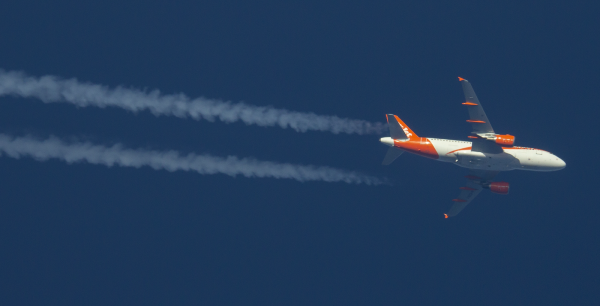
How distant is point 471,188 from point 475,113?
319 inches

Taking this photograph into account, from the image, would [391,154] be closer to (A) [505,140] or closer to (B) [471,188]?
(A) [505,140]

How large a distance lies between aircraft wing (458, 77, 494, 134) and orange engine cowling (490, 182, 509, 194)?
18.1ft

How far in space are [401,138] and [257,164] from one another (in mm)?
11997

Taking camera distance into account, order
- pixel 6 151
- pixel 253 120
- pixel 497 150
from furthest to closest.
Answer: pixel 253 120, pixel 497 150, pixel 6 151

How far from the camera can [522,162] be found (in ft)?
150

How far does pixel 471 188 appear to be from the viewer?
50.3 metres

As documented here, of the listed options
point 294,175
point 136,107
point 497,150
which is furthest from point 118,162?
point 497,150

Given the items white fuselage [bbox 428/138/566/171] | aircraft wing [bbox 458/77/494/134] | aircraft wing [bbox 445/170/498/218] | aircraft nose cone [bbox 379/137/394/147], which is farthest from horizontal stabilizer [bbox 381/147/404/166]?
aircraft wing [bbox 445/170/498/218]

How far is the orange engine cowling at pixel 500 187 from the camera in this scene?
48531 mm

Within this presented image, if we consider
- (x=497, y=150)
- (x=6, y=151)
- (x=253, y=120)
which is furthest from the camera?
(x=253, y=120)

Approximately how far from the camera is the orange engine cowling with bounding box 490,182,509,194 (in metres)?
48.5

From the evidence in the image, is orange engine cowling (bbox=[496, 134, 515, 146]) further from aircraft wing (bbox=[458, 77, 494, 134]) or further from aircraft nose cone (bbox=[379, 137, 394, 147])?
aircraft nose cone (bbox=[379, 137, 394, 147])

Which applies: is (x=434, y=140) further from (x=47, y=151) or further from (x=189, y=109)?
(x=47, y=151)

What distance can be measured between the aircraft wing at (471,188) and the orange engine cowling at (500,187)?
1.07m
